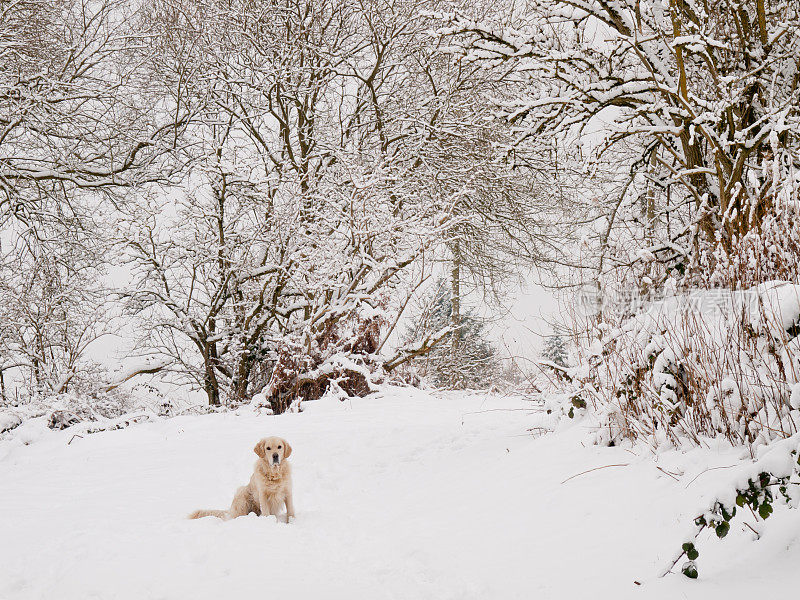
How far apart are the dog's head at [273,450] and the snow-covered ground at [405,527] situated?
1.36 ft

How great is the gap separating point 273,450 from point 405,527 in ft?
3.89

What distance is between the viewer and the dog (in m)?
4.19

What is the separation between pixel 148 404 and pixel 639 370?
9.74 meters

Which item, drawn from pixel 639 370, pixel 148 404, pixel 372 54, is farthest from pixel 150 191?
pixel 639 370

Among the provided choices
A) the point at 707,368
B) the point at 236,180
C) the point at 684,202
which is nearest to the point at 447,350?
the point at 236,180

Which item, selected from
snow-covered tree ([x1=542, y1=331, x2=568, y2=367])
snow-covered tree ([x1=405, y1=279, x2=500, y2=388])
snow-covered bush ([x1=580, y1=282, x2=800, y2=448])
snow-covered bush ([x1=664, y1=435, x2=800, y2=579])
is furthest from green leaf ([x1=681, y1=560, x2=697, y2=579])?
snow-covered tree ([x1=405, y1=279, x2=500, y2=388])

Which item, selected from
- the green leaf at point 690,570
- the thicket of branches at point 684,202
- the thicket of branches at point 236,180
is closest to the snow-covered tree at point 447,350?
the thicket of branches at point 236,180

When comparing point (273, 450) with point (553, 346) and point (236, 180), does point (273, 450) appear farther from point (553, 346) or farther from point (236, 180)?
point (236, 180)

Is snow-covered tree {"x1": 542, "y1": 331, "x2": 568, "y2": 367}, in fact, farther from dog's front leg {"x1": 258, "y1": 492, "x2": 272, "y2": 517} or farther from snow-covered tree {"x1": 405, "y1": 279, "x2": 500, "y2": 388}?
dog's front leg {"x1": 258, "y1": 492, "x2": 272, "y2": 517}

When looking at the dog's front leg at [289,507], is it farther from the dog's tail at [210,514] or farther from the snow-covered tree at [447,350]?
the snow-covered tree at [447,350]

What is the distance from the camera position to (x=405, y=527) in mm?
3697

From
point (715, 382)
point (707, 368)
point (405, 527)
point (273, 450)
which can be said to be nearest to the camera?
point (715, 382)

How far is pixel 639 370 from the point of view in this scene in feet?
12.4

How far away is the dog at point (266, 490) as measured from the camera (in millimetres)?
4188
